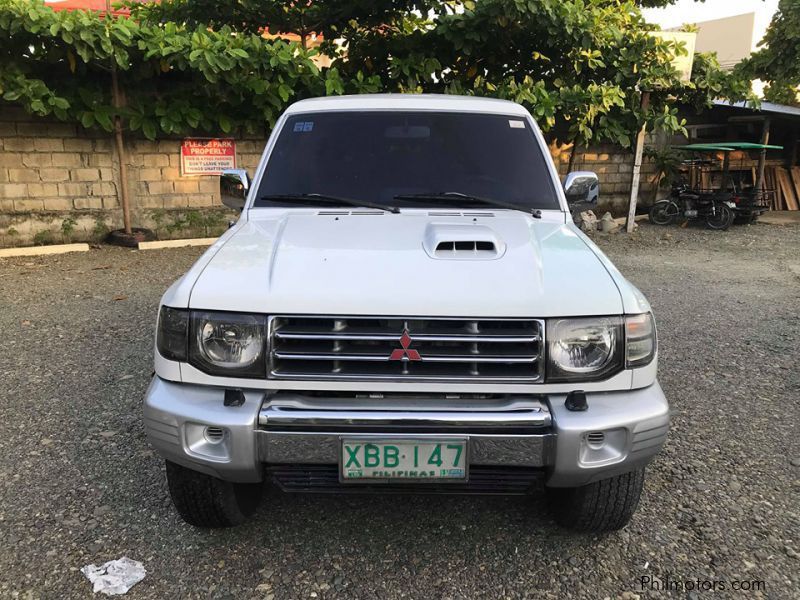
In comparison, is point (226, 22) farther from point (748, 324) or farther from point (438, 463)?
point (438, 463)

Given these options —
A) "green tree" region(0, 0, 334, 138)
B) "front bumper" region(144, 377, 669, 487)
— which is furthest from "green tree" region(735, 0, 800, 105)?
"front bumper" region(144, 377, 669, 487)

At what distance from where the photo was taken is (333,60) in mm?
10578

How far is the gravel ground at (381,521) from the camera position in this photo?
7.61ft

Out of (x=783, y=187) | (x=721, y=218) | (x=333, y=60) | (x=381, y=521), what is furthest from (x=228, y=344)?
(x=783, y=187)

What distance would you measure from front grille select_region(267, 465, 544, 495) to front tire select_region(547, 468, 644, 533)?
0.33 meters

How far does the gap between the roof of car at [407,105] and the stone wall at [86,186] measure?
21.5 ft

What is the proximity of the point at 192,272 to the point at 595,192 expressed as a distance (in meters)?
2.35

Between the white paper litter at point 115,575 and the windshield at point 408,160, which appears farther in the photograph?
the windshield at point 408,160

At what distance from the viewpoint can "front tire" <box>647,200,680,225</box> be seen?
1249cm

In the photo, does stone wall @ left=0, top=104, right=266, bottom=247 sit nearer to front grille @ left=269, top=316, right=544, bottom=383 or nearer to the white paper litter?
the white paper litter

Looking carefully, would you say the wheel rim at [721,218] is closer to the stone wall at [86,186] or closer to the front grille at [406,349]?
the stone wall at [86,186]

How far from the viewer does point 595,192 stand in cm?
355

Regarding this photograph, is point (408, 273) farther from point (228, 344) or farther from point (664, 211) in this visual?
point (664, 211)

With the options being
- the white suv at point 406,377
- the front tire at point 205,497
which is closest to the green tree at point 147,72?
the white suv at point 406,377
